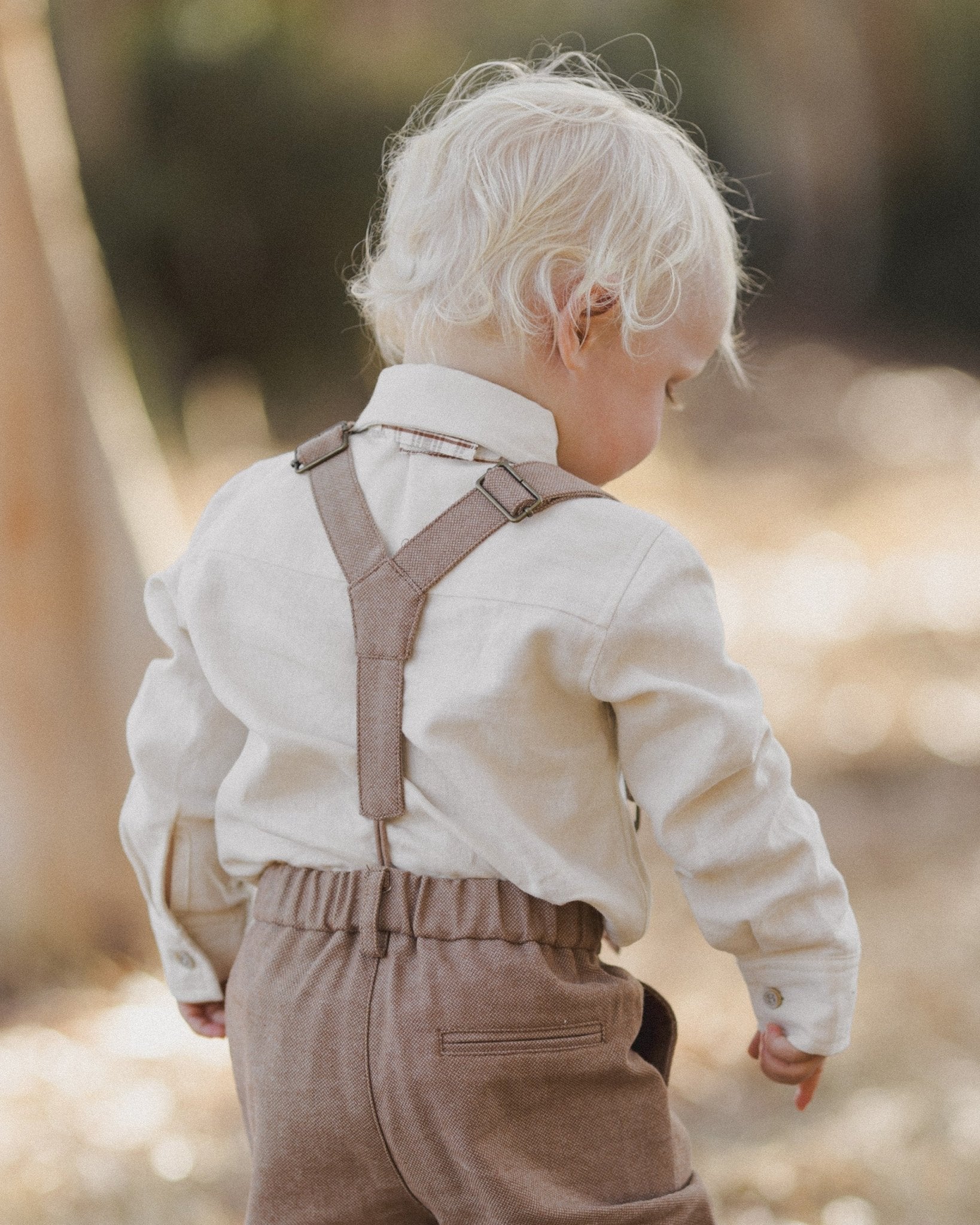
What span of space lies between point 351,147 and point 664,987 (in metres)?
4.88

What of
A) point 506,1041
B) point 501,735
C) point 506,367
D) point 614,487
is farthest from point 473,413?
point 614,487

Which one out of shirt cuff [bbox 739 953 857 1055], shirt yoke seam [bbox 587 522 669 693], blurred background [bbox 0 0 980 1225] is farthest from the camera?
blurred background [bbox 0 0 980 1225]

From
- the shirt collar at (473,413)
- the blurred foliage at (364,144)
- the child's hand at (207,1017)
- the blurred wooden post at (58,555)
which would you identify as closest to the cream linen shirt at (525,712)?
the shirt collar at (473,413)

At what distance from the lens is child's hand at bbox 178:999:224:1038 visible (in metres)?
1.26

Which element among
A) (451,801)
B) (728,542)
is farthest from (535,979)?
(728,542)

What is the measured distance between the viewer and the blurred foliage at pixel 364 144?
588cm

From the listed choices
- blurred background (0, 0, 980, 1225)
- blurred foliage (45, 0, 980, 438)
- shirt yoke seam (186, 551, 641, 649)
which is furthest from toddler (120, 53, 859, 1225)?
blurred foliage (45, 0, 980, 438)

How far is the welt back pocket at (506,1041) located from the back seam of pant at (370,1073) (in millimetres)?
60

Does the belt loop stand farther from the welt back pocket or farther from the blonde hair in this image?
the blonde hair

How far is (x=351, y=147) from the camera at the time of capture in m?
6.16

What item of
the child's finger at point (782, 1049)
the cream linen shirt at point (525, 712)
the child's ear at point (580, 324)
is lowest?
the child's finger at point (782, 1049)

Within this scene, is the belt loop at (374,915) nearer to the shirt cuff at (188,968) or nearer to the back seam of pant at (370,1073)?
the back seam of pant at (370,1073)

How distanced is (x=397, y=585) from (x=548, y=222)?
1.07 ft

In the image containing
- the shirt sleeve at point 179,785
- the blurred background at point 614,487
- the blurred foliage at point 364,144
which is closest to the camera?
the shirt sleeve at point 179,785
